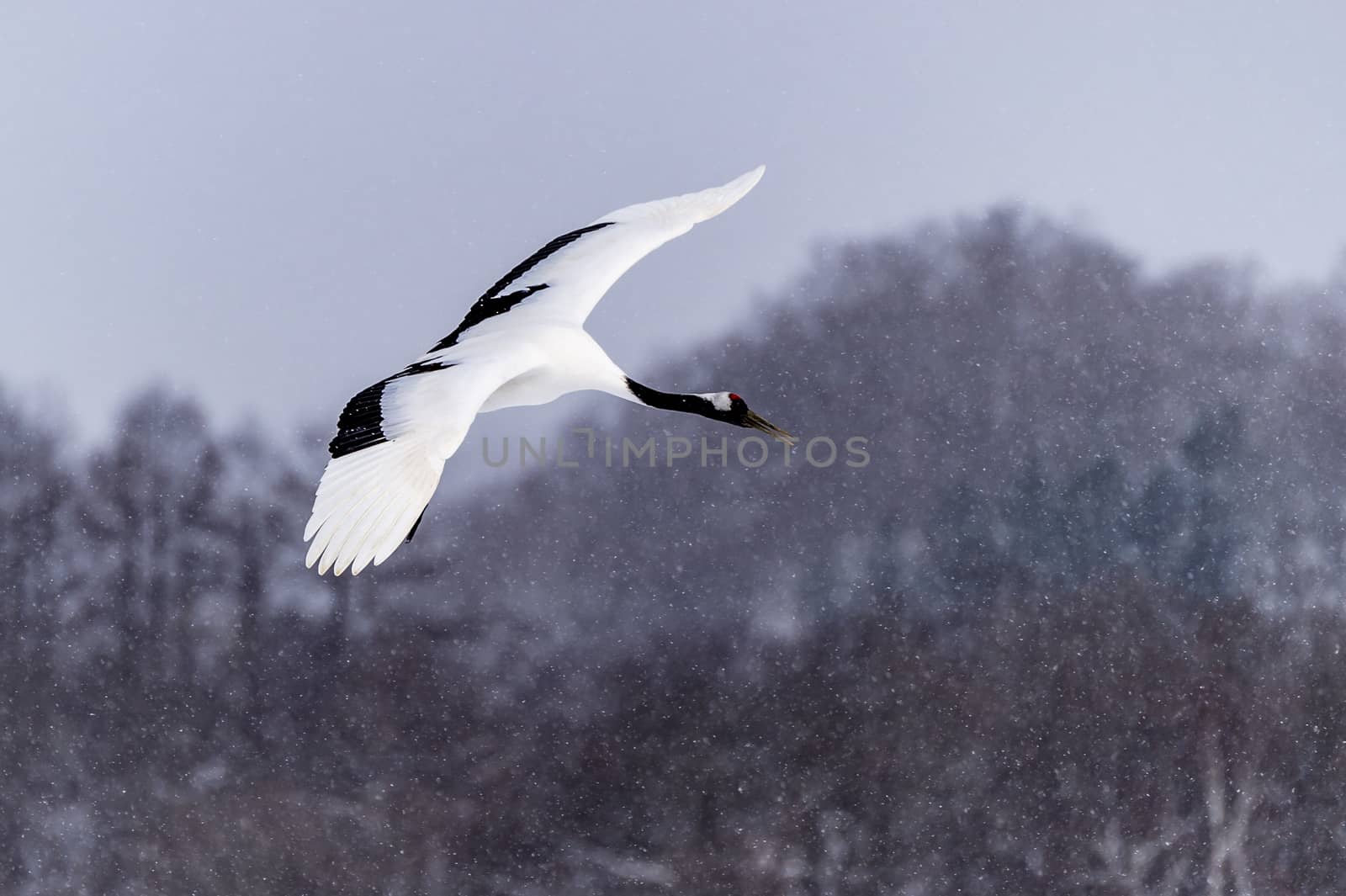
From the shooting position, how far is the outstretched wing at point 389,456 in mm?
3873

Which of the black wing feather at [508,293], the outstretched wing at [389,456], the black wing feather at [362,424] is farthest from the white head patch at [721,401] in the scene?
the black wing feather at [362,424]

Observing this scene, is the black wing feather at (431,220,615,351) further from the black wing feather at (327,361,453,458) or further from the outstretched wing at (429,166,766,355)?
the black wing feather at (327,361,453,458)

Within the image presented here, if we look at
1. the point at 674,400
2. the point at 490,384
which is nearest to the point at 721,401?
the point at 674,400

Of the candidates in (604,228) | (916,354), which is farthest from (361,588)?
(604,228)

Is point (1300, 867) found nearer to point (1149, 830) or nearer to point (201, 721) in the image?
point (1149, 830)

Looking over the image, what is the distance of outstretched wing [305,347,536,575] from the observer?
3.87m

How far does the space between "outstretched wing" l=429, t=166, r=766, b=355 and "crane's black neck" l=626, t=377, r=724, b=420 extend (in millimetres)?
384

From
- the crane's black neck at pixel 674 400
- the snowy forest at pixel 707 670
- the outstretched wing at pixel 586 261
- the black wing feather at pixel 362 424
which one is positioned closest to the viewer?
the black wing feather at pixel 362 424

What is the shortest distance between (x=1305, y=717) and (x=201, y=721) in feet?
39.6

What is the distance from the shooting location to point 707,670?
15219 mm

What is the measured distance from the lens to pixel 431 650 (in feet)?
49.3

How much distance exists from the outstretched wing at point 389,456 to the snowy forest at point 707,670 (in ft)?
35.1

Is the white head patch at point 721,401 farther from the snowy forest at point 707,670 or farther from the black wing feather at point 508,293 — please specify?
the snowy forest at point 707,670

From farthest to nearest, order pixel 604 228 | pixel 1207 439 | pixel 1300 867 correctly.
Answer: pixel 1207 439
pixel 1300 867
pixel 604 228
